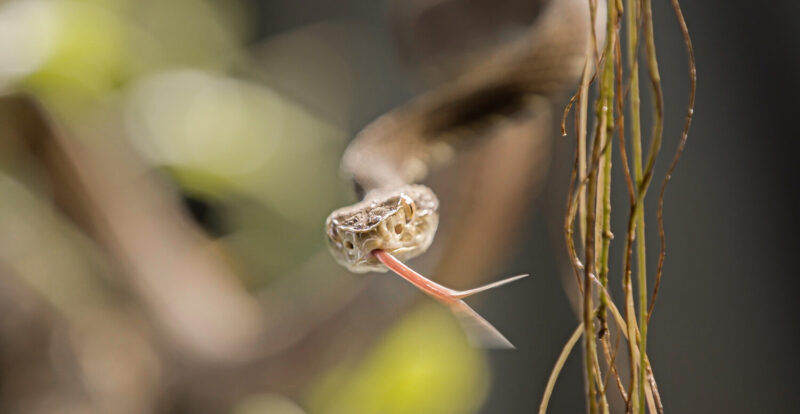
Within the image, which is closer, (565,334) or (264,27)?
(565,334)

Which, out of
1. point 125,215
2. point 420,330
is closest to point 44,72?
point 125,215

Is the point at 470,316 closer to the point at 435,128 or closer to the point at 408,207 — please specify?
the point at 408,207

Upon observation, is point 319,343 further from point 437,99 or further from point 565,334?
point 565,334

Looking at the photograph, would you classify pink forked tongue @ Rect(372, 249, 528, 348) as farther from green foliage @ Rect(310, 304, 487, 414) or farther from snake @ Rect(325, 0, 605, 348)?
green foliage @ Rect(310, 304, 487, 414)

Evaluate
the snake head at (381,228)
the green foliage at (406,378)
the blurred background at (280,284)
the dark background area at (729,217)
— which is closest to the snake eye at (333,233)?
the snake head at (381,228)

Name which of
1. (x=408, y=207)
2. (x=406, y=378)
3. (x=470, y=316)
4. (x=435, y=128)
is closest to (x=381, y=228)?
(x=408, y=207)

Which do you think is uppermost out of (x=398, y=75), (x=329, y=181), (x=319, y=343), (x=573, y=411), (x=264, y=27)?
(x=264, y=27)
